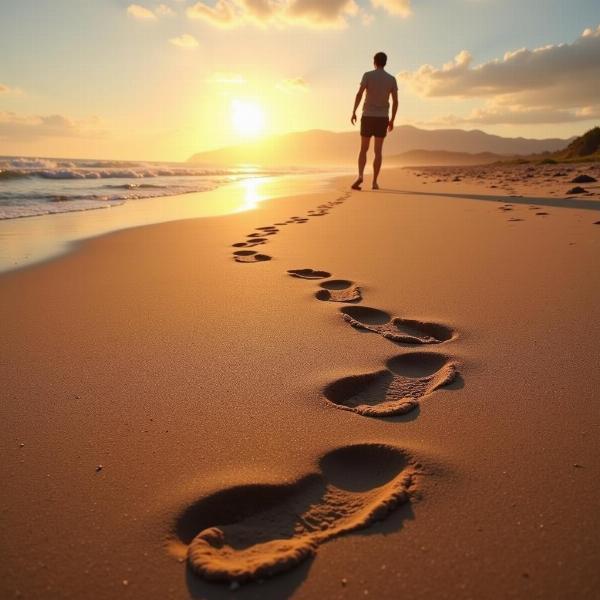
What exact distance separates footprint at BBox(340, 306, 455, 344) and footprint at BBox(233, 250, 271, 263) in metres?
1.00

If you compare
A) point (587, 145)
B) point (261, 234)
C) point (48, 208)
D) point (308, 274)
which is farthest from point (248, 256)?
point (587, 145)

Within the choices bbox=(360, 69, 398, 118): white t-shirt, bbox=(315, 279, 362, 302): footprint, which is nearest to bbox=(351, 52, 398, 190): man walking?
bbox=(360, 69, 398, 118): white t-shirt

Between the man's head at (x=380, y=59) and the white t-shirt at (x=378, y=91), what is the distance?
11 cm

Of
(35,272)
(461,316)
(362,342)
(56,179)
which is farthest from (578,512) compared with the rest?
(56,179)

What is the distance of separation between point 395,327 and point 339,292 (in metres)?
0.45

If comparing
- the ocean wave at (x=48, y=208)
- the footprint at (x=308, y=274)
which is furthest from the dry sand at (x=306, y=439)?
the ocean wave at (x=48, y=208)

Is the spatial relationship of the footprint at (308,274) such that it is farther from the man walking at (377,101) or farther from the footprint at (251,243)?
the man walking at (377,101)

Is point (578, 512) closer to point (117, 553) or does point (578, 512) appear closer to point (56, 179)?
point (117, 553)

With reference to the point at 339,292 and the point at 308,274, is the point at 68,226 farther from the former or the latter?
the point at 339,292

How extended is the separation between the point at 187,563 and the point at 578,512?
1.85ft

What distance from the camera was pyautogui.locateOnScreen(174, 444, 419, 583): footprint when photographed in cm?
61

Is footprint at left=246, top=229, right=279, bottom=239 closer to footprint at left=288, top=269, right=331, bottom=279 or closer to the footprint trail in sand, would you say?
the footprint trail in sand

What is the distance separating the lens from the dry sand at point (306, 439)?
602 mm

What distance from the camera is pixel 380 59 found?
6676 mm
